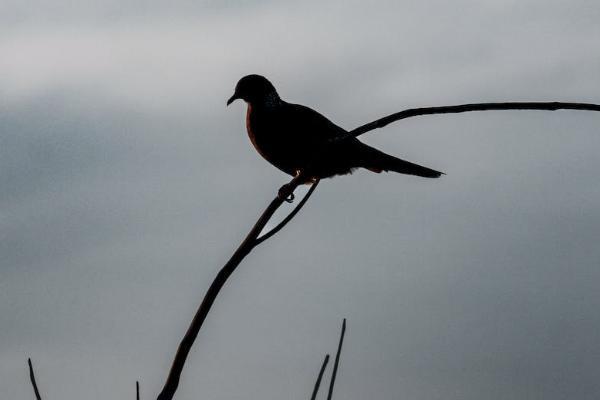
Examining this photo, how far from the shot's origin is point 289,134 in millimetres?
5824

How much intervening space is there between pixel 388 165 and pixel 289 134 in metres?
0.91

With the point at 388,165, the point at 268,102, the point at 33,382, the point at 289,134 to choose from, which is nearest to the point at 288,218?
the point at 33,382

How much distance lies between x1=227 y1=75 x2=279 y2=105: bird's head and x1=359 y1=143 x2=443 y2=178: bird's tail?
130 cm

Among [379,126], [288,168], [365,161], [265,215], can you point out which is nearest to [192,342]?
[265,215]

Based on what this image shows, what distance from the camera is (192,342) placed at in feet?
4.57

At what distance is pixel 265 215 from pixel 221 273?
35 centimetres

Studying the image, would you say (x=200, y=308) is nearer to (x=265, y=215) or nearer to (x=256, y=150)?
(x=265, y=215)

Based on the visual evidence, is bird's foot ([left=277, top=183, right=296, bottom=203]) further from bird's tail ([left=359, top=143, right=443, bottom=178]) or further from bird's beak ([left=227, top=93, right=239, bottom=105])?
bird's beak ([left=227, top=93, right=239, bottom=105])

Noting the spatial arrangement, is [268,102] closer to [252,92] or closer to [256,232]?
[252,92]

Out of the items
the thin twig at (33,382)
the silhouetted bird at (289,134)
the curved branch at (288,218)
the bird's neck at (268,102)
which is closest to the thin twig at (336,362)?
the curved branch at (288,218)

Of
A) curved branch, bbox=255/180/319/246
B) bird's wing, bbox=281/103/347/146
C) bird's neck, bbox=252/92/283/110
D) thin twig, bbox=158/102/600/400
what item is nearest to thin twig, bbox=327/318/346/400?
thin twig, bbox=158/102/600/400

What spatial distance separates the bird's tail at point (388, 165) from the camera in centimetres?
514

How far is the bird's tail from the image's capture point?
5.14 metres

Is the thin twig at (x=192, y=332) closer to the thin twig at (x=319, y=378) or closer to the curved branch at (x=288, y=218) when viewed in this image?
the curved branch at (x=288, y=218)
